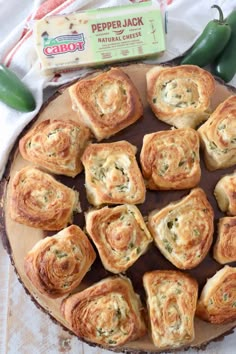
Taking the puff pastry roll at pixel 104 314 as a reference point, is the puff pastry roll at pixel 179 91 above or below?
above

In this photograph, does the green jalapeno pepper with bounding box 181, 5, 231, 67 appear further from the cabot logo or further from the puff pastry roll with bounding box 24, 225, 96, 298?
the puff pastry roll with bounding box 24, 225, 96, 298

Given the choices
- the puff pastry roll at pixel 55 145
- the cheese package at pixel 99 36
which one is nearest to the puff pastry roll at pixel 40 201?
the puff pastry roll at pixel 55 145

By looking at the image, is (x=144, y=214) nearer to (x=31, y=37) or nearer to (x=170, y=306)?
(x=170, y=306)

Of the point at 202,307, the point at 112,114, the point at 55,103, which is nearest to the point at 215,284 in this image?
the point at 202,307

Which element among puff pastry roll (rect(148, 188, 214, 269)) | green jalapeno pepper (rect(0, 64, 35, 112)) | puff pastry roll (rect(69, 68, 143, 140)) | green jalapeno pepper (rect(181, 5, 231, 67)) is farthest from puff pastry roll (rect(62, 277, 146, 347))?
green jalapeno pepper (rect(181, 5, 231, 67))

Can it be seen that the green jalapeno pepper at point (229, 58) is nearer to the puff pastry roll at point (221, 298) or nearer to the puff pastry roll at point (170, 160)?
the puff pastry roll at point (170, 160)

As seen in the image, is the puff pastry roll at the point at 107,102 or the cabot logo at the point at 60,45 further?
the cabot logo at the point at 60,45
